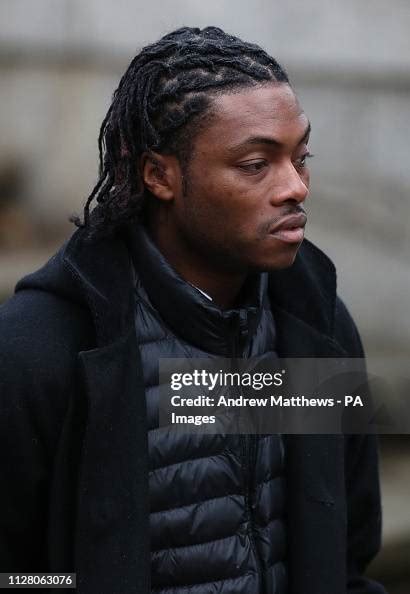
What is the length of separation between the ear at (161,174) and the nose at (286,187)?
235mm

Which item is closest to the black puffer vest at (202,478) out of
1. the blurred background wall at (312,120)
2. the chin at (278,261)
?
the chin at (278,261)

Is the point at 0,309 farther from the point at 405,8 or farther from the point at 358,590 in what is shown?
the point at 405,8

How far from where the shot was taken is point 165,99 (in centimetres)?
249

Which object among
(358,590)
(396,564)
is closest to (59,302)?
(358,590)

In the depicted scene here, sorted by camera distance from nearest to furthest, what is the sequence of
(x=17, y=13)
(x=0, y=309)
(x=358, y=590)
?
(x=0, y=309) < (x=358, y=590) < (x=17, y=13)

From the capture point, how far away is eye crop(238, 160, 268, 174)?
7.93 feet

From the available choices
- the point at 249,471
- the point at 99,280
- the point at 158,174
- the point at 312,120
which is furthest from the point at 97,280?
the point at 312,120

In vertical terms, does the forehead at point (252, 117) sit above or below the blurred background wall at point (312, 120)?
below

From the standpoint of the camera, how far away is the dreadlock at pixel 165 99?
2.45m

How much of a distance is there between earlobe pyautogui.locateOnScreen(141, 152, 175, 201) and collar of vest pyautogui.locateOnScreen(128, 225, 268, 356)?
10cm

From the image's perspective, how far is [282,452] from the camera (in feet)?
8.67

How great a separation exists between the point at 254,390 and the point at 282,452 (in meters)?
0.17

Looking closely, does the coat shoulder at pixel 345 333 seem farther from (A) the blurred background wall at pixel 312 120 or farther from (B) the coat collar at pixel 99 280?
(A) the blurred background wall at pixel 312 120

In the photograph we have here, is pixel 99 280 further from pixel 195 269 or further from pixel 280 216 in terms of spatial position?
pixel 280 216
